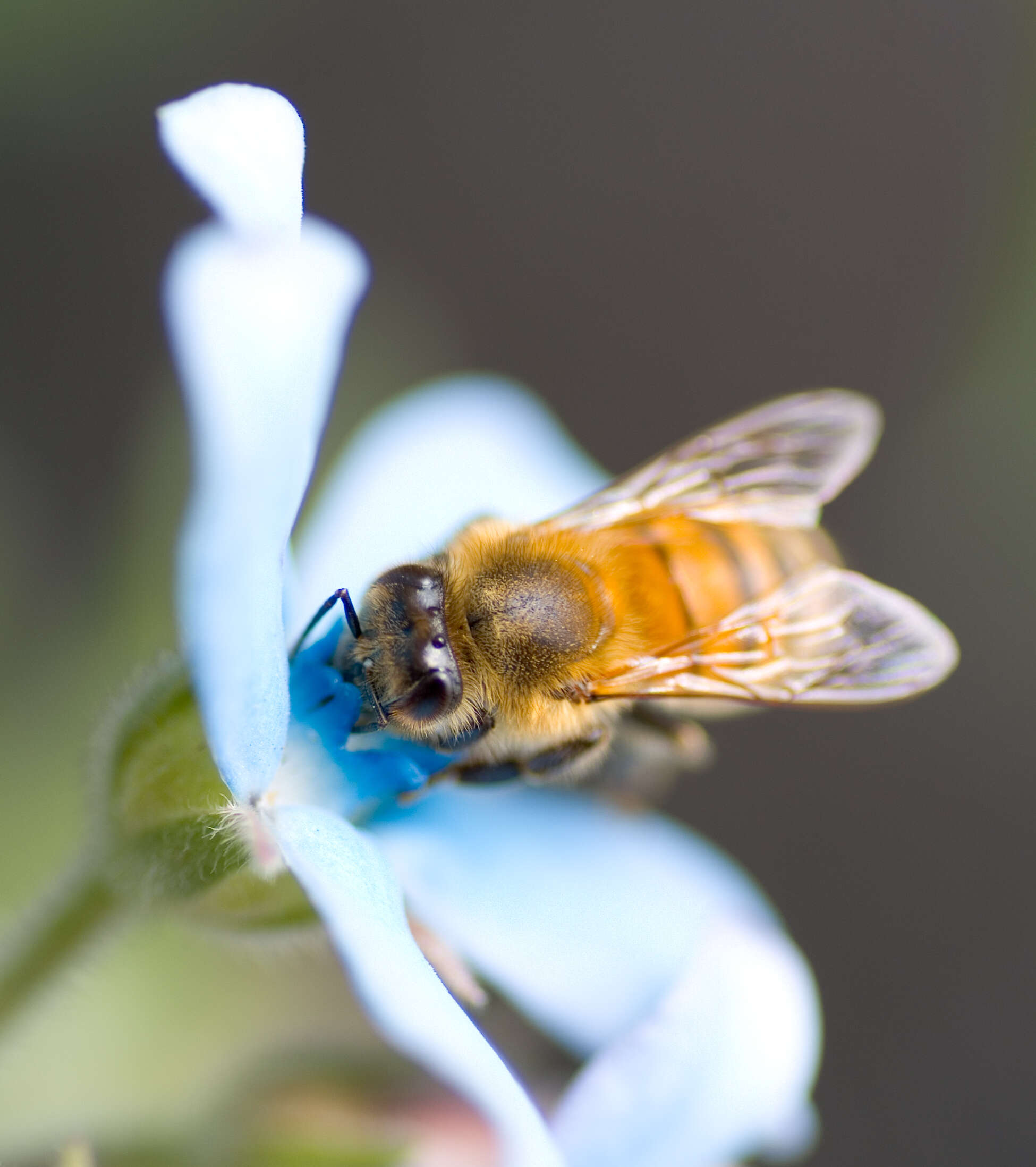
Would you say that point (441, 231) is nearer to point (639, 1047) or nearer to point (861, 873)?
point (861, 873)

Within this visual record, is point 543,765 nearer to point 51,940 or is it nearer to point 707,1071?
point 707,1071

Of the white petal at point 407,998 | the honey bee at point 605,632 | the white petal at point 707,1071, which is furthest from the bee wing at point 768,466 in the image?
the white petal at point 407,998

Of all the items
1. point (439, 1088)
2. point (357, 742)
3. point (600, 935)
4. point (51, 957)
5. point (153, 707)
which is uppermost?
point (153, 707)

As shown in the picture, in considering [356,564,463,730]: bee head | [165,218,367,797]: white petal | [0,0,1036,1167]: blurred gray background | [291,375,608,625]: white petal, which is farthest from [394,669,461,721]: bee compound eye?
[0,0,1036,1167]: blurred gray background

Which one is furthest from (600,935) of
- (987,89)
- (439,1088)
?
(987,89)

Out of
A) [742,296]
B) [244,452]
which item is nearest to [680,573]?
[244,452]

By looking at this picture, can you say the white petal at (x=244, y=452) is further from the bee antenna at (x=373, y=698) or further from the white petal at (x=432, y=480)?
the white petal at (x=432, y=480)
